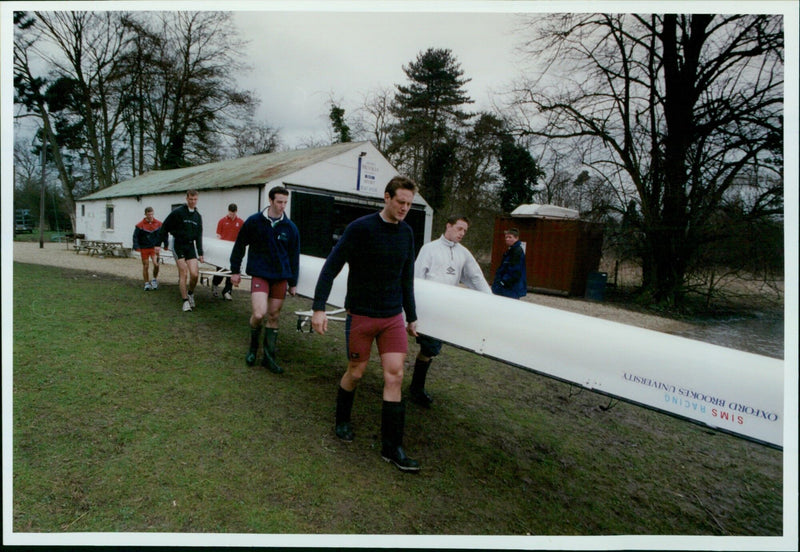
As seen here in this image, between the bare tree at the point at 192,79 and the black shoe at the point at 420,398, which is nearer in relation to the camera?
the bare tree at the point at 192,79

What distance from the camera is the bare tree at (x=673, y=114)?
3.83m

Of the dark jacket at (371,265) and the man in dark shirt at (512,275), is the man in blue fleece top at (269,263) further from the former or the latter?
the man in dark shirt at (512,275)

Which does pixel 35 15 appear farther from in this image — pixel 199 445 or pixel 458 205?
pixel 458 205

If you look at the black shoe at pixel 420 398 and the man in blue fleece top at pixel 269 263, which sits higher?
the man in blue fleece top at pixel 269 263

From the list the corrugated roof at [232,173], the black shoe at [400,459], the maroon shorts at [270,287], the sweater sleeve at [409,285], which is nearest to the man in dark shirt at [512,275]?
the maroon shorts at [270,287]

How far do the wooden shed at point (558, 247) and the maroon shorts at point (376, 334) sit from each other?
33.5ft

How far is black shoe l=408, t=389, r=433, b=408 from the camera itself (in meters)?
3.40

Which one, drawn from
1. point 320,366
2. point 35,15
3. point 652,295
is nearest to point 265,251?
point 320,366

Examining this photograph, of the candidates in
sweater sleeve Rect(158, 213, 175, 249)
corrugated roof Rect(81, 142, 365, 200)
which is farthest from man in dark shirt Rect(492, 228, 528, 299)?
corrugated roof Rect(81, 142, 365, 200)

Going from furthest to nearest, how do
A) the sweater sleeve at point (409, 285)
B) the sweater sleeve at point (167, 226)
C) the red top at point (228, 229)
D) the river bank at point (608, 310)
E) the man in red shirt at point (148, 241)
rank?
the red top at point (228, 229) → the man in red shirt at point (148, 241) → the sweater sleeve at point (167, 226) → the river bank at point (608, 310) → the sweater sleeve at point (409, 285)

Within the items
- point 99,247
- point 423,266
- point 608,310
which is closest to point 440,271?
point 423,266

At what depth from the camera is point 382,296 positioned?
2.39 m

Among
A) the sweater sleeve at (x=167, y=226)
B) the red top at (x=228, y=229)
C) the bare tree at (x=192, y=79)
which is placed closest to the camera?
the bare tree at (x=192, y=79)

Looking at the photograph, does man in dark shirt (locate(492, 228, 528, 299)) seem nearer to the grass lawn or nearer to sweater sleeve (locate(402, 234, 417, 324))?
the grass lawn
